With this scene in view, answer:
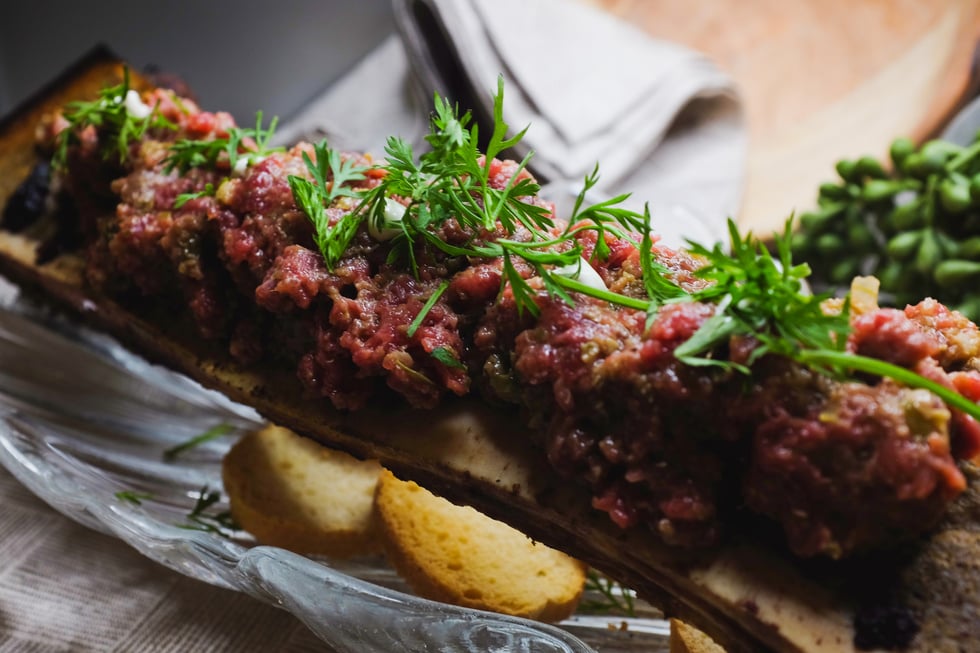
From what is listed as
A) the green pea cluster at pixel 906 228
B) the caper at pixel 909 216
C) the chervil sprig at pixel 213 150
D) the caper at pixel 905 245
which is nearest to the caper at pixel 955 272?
the green pea cluster at pixel 906 228

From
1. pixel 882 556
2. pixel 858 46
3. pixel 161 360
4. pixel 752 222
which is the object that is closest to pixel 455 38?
pixel 752 222

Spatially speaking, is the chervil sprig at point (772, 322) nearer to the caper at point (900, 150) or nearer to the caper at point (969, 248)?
the caper at point (969, 248)

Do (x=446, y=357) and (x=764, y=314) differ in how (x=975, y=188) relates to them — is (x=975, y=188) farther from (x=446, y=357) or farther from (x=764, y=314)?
(x=446, y=357)

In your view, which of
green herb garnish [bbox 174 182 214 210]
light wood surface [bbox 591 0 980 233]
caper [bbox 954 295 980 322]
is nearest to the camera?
green herb garnish [bbox 174 182 214 210]

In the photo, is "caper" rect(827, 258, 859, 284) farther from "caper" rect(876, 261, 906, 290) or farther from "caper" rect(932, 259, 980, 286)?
"caper" rect(932, 259, 980, 286)

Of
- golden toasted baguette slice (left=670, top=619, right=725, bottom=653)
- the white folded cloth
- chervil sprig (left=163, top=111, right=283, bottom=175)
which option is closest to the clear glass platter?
golden toasted baguette slice (left=670, top=619, right=725, bottom=653)
